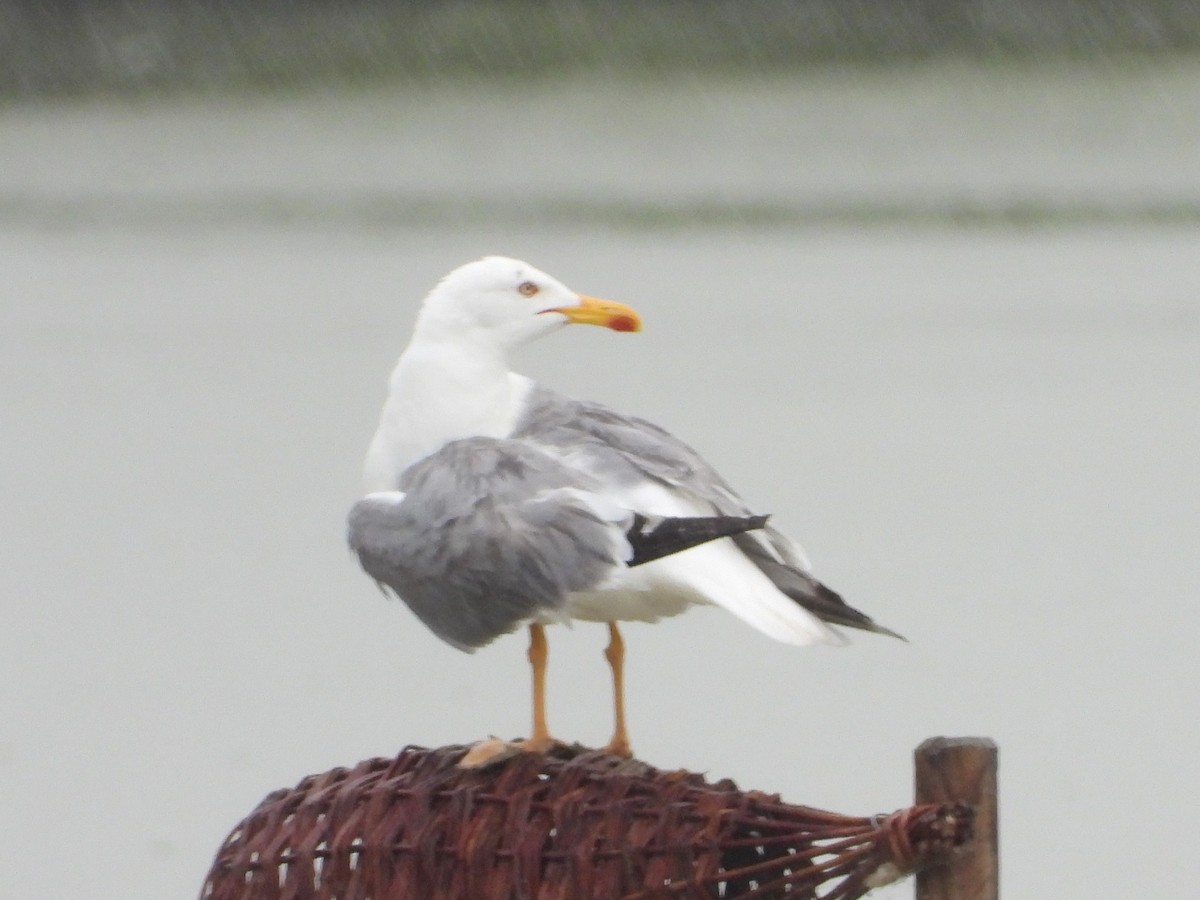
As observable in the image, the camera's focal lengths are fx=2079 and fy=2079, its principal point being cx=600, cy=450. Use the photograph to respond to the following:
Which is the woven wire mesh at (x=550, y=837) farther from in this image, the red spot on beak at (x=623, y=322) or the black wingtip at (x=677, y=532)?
the red spot on beak at (x=623, y=322)

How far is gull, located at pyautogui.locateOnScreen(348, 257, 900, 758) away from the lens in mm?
1311

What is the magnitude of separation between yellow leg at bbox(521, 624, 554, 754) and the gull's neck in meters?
0.15

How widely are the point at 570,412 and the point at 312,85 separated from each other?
92 cm

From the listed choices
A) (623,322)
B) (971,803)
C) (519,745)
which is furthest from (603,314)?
(971,803)

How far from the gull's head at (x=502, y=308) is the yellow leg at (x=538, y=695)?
0.22 m

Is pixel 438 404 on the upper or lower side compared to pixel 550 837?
upper

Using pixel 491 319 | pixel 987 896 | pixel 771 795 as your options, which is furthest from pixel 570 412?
pixel 987 896

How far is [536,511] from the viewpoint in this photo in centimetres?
134

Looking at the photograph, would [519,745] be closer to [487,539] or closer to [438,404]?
[487,539]

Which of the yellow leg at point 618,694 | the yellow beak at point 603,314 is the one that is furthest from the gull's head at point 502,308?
the yellow leg at point 618,694

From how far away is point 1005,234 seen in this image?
2.21 metres

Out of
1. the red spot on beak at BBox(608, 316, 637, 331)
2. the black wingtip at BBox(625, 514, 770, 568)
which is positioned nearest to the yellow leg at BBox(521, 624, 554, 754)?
the black wingtip at BBox(625, 514, 770, 568)

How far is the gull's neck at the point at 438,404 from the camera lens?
4.82ft

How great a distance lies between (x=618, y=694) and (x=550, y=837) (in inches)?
11.3
